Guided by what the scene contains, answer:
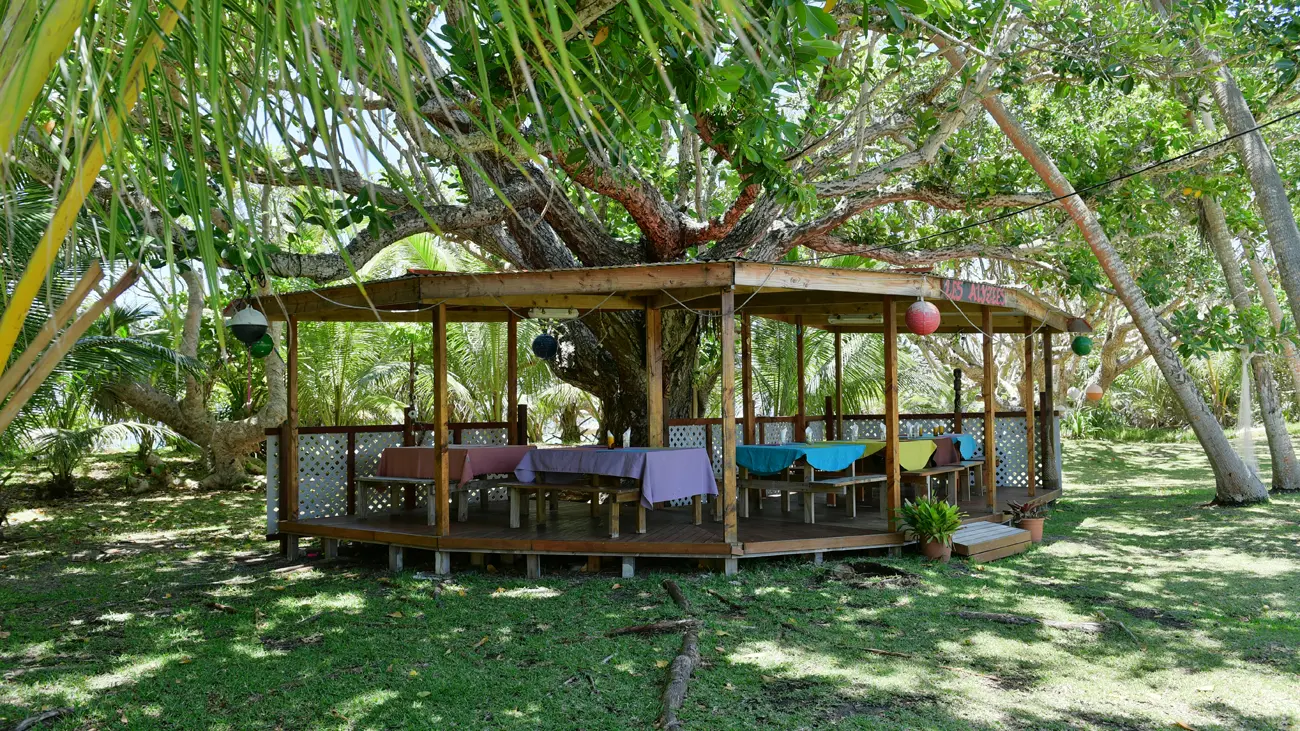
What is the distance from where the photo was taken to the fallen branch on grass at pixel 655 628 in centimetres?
596

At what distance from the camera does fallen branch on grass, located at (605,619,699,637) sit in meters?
5.96

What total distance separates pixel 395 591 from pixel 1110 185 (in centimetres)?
974

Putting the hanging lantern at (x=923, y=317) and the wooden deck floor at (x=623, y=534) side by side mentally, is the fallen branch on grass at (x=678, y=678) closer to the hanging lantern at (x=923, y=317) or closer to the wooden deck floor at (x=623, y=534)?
the wooden deck floor at (x=623, y=534)

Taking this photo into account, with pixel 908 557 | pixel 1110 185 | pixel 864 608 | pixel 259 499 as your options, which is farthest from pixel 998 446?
pixel 259 499

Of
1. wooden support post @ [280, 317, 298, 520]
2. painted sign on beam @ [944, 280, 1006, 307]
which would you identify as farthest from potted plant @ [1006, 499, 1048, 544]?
wooden support post @ [280, 317, 298, 520]

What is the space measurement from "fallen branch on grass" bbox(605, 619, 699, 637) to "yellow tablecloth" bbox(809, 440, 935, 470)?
390 centimetres

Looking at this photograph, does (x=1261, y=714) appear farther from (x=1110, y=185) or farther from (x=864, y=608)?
(x=1110, y=185)

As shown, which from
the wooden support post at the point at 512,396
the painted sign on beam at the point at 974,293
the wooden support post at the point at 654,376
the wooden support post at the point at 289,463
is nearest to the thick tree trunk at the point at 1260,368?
the painted sign on beam at the point at 974,293

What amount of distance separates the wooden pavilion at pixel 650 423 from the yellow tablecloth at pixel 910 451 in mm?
205

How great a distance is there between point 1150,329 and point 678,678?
947 cm

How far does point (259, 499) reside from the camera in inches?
571

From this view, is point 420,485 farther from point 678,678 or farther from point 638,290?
point 678,678

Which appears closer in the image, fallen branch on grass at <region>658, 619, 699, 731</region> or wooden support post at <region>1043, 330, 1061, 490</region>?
fallen branch on grass at <region>658, 619, 699, 731</region>

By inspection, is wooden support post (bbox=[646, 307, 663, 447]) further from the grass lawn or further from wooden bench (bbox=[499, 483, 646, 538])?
the grass lawn
